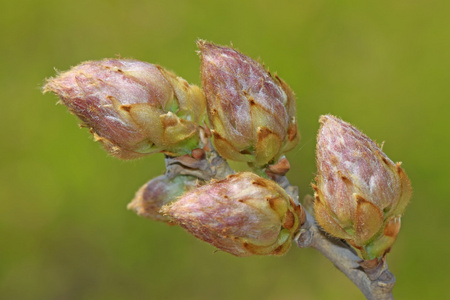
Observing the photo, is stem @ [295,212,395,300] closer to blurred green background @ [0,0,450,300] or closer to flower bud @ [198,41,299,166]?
flower bud @ [198,41,299,166]

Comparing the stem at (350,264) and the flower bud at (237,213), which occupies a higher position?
the flower bud at (237,213)

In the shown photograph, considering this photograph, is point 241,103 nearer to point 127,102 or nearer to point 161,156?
point 127,102

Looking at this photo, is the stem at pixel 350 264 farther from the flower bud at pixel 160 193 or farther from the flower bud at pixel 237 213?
the flower bud at pixel 160 193

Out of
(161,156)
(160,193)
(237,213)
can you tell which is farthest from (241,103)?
(161,156)

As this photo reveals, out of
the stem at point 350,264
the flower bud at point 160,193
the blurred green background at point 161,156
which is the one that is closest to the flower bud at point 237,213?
the stem at point 350,264

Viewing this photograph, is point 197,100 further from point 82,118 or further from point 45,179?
point 45,179
